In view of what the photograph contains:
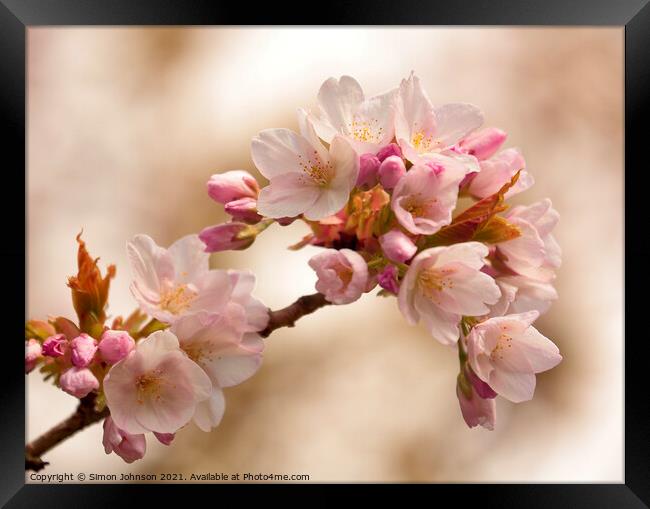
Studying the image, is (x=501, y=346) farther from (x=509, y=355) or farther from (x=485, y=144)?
(x=485, y=144)

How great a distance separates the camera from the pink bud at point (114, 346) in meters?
1.01

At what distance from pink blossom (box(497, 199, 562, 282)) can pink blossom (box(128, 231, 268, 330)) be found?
37 centimetres

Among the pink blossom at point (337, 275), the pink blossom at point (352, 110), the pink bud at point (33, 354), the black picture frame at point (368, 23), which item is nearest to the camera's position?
the pink blossom at point (337, 275)

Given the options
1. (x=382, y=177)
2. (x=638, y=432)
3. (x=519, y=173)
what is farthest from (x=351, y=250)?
(x=638, y=432)

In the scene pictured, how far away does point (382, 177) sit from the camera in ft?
3.15

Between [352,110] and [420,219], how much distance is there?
203 mm

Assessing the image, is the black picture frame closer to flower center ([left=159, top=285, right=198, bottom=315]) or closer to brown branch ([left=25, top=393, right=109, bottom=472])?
brown branch ([left=25, top=393, right=109, bottom=472])

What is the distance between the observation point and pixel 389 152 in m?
0.98

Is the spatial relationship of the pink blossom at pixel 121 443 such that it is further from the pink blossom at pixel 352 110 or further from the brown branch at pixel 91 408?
the pink blossom at pixel 352 110

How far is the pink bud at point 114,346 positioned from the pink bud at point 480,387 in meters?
0.48

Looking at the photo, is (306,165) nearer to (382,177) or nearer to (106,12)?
(382,177)


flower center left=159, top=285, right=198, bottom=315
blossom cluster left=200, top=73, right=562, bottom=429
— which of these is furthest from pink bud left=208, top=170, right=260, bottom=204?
flower center left=159, top=285, right=198, bottom=315

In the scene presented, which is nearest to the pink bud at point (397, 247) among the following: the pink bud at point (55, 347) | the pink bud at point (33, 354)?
the pink bud at point (55, 347)

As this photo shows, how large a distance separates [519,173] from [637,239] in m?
0.53
